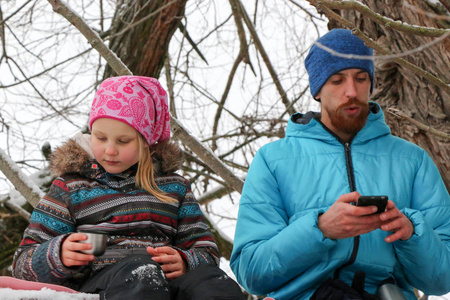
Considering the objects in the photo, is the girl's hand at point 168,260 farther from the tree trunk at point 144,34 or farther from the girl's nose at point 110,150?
the tree trunk at point 144,34

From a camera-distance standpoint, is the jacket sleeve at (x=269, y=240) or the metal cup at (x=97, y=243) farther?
the jacket sleeve at (x=269, y=240)

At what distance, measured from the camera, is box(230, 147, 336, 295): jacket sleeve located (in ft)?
6.66

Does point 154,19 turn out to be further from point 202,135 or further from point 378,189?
point 378,189

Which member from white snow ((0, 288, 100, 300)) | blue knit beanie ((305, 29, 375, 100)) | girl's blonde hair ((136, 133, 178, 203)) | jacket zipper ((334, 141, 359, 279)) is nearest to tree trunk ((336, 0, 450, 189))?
blue knit beanie ((305, 29, 375, 100))

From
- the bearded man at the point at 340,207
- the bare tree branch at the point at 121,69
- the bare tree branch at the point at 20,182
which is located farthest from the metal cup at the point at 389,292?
the bare tree branch at the point at 20,182

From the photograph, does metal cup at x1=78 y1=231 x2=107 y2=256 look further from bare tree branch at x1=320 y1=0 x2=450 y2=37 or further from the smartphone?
bare tree branch at x1=320 y1=0 x2=450 y2=37

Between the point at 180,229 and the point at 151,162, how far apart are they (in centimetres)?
28

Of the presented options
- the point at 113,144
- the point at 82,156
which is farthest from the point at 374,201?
the point at 82,156

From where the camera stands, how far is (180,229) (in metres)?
2.35

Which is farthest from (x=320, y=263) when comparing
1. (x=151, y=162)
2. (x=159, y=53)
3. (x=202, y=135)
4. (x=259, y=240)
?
(x=202, y=135)

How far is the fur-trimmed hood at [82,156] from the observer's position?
2281mm

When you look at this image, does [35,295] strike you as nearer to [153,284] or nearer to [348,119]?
[153,284]

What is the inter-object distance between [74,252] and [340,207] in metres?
0.85

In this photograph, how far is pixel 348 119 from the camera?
7.66 feet
